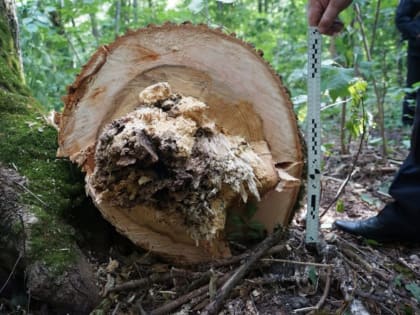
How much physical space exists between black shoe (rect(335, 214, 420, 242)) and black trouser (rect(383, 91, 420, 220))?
0.16ft

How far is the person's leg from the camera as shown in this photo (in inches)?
76.2

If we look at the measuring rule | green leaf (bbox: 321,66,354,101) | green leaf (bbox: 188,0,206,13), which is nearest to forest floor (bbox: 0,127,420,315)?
the measuring rule

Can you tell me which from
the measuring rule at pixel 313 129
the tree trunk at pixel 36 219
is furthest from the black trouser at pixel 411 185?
the tree trunk at pixel 36 219

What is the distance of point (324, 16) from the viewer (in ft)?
5.21

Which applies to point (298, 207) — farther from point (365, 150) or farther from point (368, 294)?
point (365, 150)

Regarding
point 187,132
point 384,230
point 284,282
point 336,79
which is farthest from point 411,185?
point 187,132

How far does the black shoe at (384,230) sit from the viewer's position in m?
1.99

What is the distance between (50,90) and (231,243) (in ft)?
9.08

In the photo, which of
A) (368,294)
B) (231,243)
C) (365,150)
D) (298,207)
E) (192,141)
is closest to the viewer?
(368,294)

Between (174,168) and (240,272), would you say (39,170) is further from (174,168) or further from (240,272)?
(240,272)

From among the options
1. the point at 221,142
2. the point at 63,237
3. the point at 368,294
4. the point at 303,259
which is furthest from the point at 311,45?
the point at 63,237

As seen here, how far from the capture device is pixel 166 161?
4.73 feet

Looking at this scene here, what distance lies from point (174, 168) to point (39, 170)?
712 millimetres

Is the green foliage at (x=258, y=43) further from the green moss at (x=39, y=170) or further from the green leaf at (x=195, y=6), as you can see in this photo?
the green moss at (x=39, y=170)
